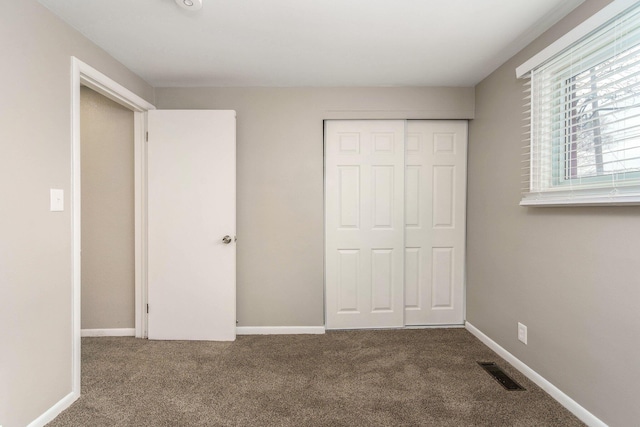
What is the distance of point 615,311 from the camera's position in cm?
159

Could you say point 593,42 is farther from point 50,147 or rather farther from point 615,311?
point 50,147

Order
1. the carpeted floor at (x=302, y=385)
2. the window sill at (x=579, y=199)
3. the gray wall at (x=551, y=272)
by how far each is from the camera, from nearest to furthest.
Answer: the window sill at (x=579, y=199) < the gray wall at (x=551, y=272) < the carpeted floor at (x=302, y=385)

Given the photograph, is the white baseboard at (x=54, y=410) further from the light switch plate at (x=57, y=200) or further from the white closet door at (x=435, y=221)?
the white closet door at (x=435, y=221)

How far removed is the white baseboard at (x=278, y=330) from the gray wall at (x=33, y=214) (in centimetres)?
135

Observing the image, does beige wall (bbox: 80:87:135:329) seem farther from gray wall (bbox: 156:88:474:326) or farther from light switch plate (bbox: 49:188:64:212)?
light switch plate (bbox: 49:188:64:212)

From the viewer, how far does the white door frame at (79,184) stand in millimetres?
1949

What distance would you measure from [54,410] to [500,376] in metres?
2.78

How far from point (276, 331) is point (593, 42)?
3.06 m

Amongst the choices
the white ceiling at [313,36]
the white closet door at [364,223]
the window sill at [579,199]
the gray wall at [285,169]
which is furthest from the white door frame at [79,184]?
the window sill at [579,199]

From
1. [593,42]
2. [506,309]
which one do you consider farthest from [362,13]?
[506,309]

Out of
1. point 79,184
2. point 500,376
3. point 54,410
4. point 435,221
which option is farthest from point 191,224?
point 500,376

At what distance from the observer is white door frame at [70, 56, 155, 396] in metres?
1.95

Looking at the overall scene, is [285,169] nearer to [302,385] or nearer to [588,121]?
[302,385]

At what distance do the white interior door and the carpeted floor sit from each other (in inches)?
8.4
